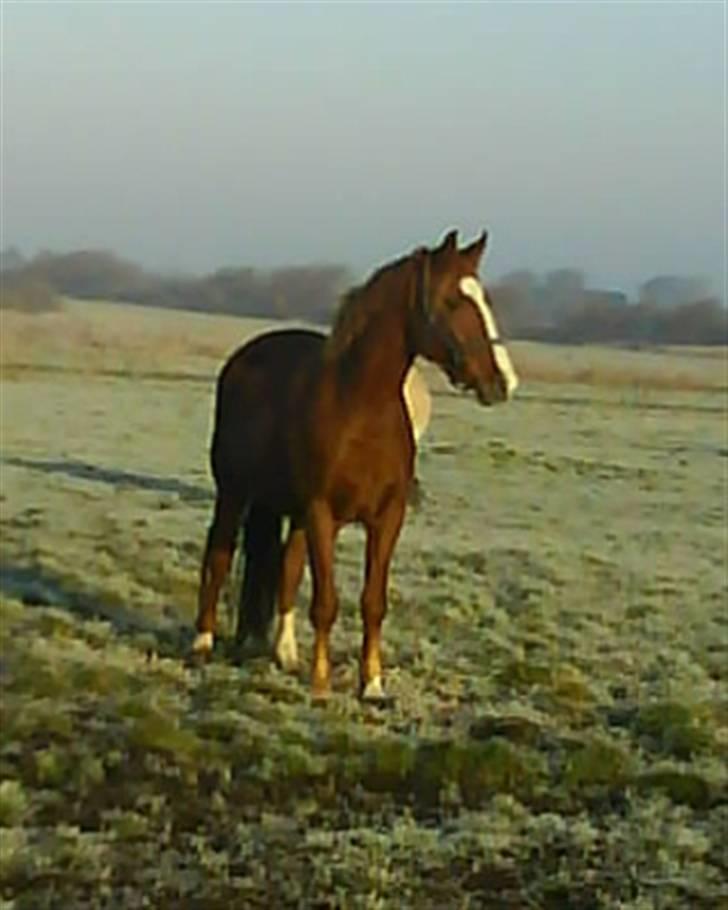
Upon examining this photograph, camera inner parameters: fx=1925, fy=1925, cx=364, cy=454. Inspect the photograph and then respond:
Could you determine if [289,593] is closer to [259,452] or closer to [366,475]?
[259,452]

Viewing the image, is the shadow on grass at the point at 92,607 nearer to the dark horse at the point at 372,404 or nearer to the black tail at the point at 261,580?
the black tail at the point at 261,580

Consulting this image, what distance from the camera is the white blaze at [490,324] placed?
335 inches

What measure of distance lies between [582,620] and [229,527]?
253 centimetres

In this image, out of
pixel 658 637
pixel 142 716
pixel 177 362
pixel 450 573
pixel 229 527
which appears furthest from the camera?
pixel 177 362

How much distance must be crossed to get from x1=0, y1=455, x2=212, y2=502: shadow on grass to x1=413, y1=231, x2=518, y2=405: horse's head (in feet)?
26.9

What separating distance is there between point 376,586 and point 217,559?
1167mm

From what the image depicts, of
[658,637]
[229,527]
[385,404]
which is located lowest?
[658,637]

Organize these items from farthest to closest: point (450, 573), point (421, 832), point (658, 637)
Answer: point (450, 573) → point (658, 637) → point (421, 832)

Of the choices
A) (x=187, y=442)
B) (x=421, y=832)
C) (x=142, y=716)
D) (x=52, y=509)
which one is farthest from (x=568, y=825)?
(x=187, y=442)

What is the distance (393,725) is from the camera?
8.06 metres

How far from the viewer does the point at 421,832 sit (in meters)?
6.39

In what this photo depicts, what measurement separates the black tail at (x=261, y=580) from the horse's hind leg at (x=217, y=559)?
0.18 m

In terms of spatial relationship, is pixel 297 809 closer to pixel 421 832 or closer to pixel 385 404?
A: pixel 421 832

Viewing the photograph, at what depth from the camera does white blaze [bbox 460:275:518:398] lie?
8.51 m
